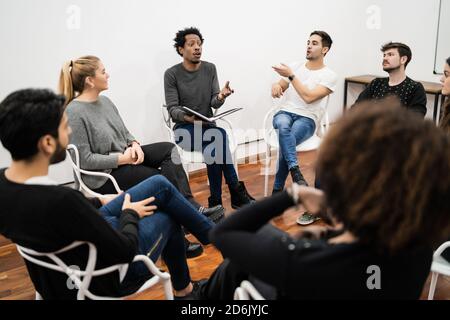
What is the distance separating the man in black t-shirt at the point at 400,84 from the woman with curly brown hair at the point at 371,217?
2.06 metres

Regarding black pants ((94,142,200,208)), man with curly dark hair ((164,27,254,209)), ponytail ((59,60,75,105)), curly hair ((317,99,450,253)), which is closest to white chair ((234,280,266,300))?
curly hair ((317,99,450,253))

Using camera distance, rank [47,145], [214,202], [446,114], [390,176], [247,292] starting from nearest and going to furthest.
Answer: [390,176] < [247,292] < [47,145] < [446,114] < [214,202]

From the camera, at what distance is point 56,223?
48.6 inches

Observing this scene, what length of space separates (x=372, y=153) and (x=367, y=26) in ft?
14.5

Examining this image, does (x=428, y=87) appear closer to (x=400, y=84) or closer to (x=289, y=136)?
(x=400, y=84)

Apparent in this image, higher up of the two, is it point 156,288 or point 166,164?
point 166,164

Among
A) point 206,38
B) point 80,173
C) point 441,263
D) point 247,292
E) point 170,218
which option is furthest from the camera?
point 206,38

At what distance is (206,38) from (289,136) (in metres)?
1.22

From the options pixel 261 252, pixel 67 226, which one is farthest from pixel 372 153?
pixel 67 226

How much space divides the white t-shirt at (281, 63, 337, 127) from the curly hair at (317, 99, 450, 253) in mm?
2264

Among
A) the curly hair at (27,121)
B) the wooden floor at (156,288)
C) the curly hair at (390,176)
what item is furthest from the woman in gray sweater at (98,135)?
the curly hair at (390,176)

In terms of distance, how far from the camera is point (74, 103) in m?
2.33

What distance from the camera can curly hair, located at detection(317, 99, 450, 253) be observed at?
90 centimetres

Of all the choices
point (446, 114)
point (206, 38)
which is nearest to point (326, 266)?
point (446, 114)
